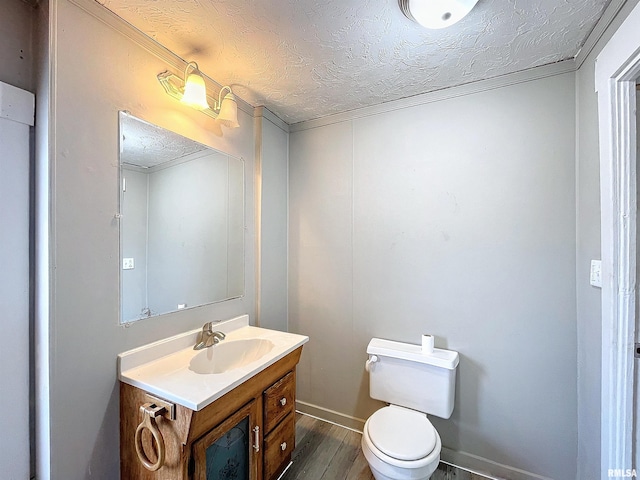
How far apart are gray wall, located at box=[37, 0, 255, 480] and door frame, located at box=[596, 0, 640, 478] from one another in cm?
195

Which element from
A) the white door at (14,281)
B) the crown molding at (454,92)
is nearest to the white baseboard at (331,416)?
the white door at (14,281)

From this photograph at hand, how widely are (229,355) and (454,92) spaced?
200 centimetres

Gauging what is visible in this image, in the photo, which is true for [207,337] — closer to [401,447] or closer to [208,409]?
[208,409]

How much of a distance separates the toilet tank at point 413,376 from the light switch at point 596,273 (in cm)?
73

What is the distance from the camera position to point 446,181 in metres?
1.64

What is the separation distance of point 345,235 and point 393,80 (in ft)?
3.24

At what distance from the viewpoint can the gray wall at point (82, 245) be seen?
957mm

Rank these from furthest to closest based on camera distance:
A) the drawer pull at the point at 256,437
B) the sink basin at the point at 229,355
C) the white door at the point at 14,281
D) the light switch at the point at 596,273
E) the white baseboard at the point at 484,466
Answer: the white baseboard at the point at 484,466, the sink basin at the point at 229,355, the drawer pull at the point at 256,437, the light switch at the point at 596,273, the white door at the point at 14,281

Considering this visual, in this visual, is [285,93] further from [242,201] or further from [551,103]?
[551,103]

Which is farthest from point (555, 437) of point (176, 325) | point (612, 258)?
point (176, 325)

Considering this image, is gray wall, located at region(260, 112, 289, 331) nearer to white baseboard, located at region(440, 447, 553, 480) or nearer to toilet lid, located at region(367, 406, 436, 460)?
toilet lid, located at region(367, 406, 436, 460)

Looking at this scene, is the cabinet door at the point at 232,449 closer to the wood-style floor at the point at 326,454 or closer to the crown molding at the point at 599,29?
the wood-style floor at the point at 326,454

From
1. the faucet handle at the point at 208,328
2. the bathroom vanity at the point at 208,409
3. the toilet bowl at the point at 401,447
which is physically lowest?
the toilet bowl at the point at 401,447

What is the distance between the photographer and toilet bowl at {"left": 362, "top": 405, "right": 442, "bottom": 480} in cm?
121
